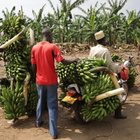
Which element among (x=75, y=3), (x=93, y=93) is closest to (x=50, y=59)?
(x=93, y=93)

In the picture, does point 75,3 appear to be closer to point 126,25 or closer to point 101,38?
point 126,25

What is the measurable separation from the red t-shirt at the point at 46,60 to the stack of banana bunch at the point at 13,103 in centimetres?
81

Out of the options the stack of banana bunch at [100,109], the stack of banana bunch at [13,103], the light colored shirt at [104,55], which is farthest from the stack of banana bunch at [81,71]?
the stack of banana bunch at [13,103]

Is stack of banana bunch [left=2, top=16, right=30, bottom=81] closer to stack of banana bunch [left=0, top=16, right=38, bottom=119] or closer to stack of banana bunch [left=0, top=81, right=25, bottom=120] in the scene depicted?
stack of banana bunch [left=0, top=16, right=38, bottom=119]

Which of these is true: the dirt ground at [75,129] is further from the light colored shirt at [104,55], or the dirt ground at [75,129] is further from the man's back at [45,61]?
the light colored shirt at [104,55]

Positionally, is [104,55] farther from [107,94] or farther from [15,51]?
[15,51]

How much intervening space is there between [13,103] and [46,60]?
51.9 inches

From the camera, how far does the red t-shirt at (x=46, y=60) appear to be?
269cm

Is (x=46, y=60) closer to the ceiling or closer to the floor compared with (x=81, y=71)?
closer to the ceiling

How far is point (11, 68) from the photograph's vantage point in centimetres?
342

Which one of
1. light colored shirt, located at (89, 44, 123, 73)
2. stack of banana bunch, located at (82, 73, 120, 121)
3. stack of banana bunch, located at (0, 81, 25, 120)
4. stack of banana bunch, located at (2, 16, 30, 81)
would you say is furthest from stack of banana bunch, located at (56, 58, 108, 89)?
stack of banana bunch, located at (0, 81, 25, 120)

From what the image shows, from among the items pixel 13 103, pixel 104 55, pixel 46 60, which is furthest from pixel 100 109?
pixel 13 103

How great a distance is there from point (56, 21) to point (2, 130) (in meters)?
13.2

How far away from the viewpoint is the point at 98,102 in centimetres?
289
